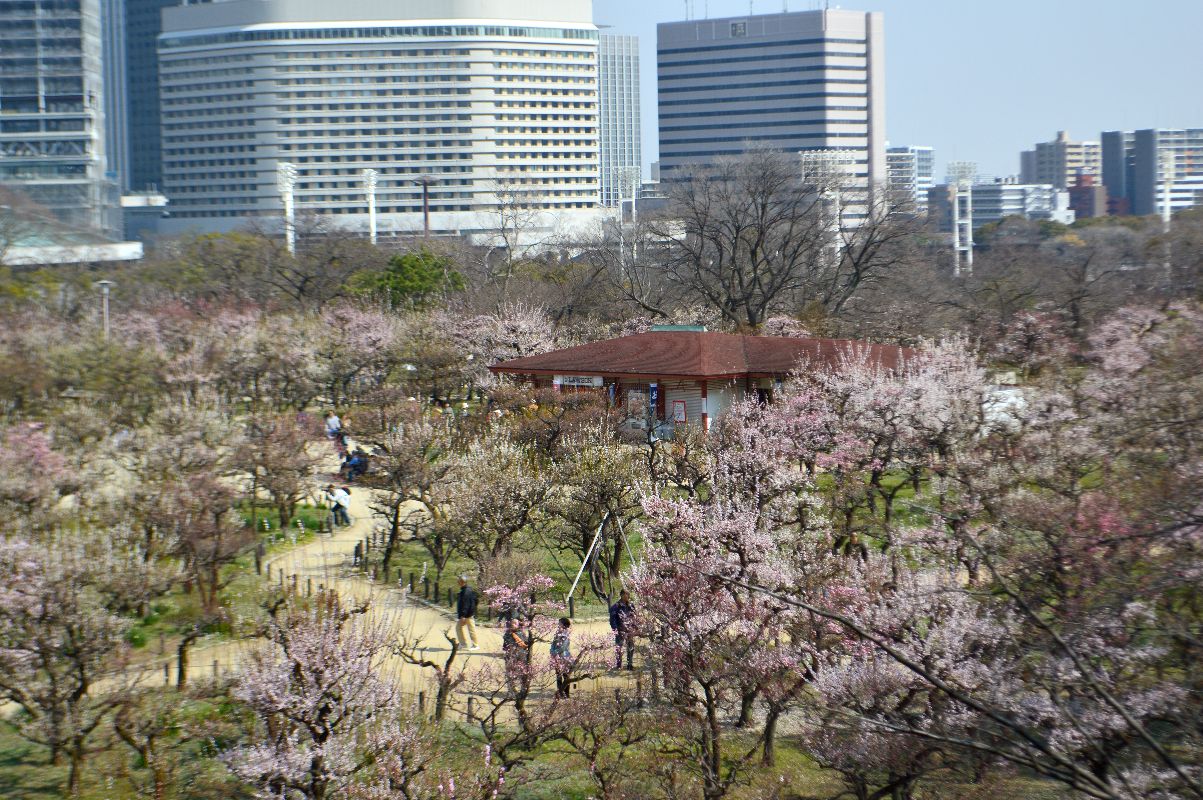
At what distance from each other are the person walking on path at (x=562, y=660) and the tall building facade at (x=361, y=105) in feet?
391

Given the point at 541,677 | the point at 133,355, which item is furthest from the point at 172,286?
the point at 541,677

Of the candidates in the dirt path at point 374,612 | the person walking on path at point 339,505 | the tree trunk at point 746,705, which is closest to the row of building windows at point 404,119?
the person walking on path at point 339,505

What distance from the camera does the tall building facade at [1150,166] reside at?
161 m

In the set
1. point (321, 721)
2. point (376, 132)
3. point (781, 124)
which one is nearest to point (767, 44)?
point (781, 124)

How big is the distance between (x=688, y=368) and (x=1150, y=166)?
156252mm

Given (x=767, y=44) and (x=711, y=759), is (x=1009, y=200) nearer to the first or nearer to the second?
(x=767, y=44)

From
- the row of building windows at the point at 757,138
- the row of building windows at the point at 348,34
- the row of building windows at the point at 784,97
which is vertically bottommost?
the row of building windows at the point at 757,138

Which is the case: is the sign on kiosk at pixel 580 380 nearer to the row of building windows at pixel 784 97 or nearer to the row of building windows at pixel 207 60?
the row of building windows at pixel 784 97

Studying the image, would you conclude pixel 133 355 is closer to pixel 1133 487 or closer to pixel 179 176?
pixel 1133 487

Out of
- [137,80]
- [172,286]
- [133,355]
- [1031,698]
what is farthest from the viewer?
[137,80]

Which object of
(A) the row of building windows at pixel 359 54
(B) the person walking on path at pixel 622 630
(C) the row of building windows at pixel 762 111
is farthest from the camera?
(C) the row of building windows at pixel 762 111

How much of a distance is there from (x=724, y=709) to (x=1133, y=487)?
5245mm

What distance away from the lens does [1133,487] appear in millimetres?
12461

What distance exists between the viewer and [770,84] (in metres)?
138
